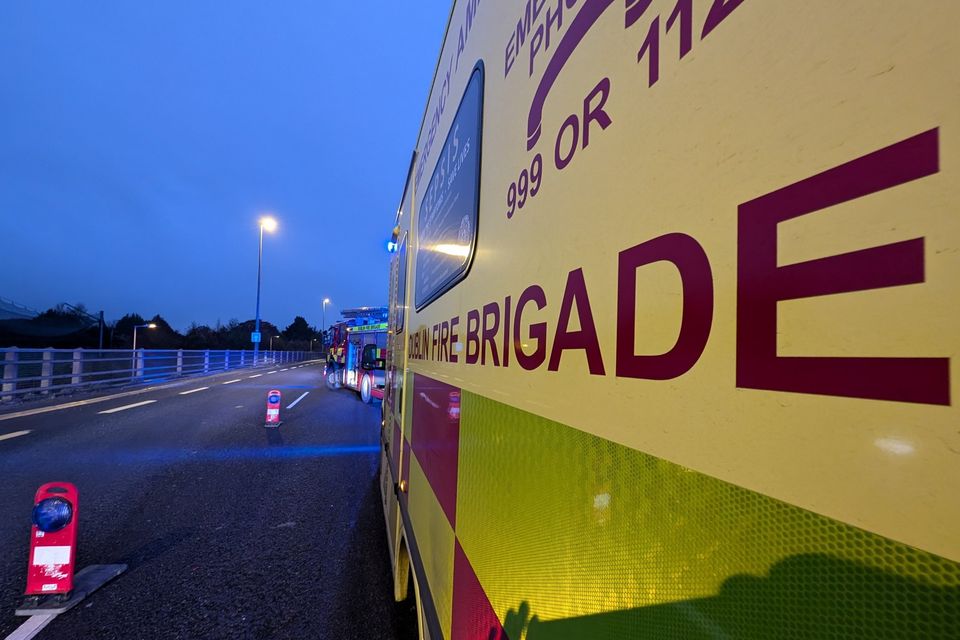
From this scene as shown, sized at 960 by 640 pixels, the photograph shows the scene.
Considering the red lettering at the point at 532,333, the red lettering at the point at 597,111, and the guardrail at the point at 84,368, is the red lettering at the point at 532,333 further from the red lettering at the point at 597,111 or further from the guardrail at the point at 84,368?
the guardrail at the point at 84,368

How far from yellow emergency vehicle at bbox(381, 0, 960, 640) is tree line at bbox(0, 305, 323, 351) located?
3214cm

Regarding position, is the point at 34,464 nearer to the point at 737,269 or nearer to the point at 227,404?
the point at 227,404

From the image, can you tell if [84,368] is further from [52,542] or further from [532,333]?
[532,333]

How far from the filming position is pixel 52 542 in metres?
2.89

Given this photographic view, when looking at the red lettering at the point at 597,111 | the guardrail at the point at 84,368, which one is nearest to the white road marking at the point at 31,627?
the red lettering at the point at 597,111

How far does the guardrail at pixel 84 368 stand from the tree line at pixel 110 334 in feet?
36.9

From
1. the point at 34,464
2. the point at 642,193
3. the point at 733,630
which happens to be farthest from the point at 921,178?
the point at 34,464

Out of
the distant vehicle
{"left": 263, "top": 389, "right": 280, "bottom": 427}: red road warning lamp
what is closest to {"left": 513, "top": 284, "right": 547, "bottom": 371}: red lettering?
{"left": 263, "top": 389, "right": 280, "bottom": 427}: red road warning lamp

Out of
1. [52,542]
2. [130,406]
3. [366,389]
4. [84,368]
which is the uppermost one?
[84,368]

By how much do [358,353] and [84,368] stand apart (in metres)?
7.88

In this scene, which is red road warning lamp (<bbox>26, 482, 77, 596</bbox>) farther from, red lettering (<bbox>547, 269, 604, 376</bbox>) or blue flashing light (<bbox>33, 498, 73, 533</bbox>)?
red lettering (<bbox>547, 269, 604, 376</bbox>)

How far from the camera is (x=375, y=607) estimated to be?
2.93m

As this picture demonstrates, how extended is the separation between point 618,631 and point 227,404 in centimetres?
1280

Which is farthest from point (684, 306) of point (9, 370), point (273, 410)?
point (9, 370)
